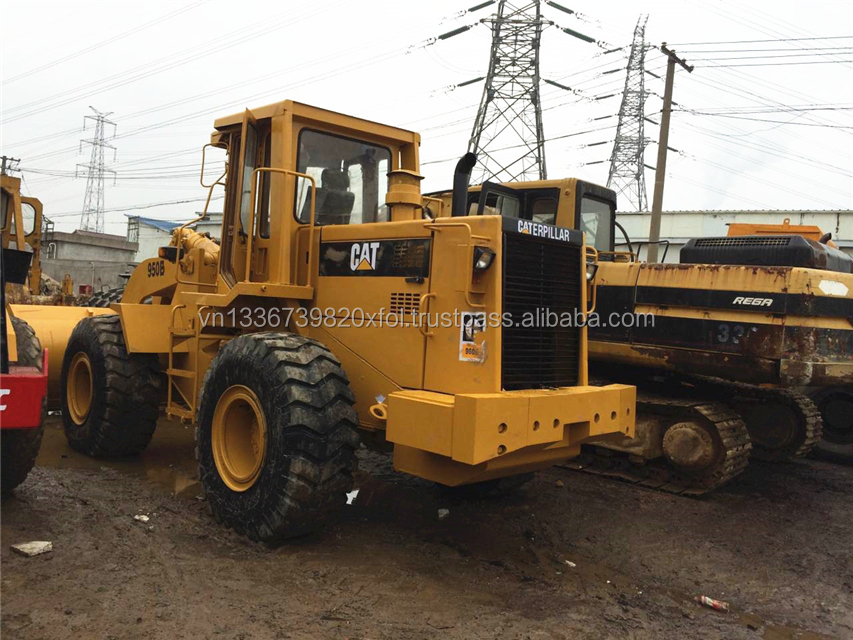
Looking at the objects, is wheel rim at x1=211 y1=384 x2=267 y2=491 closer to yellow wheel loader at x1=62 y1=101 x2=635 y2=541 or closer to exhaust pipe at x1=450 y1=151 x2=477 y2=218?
yellow wheel loader at x1=62 y1=101 x2=635 y2=541

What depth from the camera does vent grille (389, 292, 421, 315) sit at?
Result: 4.57 metres

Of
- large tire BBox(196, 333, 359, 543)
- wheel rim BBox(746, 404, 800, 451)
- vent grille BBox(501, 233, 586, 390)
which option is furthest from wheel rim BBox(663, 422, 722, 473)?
large tire BBox(196, 333, 359, 543)

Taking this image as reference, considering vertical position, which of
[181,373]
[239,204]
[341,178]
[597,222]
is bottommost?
[181,373]

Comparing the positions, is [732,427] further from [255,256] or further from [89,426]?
[89,426]

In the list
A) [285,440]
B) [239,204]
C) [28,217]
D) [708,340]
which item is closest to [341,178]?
[239,204]

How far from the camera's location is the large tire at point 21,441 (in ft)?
14.6

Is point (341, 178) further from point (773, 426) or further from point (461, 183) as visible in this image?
point (773, 426)

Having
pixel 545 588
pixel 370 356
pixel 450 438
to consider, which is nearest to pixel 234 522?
pixel 370 356

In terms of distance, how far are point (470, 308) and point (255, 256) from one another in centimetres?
205

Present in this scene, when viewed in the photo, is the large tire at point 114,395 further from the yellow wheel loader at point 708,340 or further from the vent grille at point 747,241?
the vent grille at point 747,241

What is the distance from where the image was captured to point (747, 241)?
6.96 m

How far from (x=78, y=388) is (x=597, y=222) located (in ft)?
18.9

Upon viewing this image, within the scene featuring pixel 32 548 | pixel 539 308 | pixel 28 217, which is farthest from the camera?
pixel 28 217

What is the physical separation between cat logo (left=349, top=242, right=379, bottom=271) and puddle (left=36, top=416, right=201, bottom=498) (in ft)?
7.50
